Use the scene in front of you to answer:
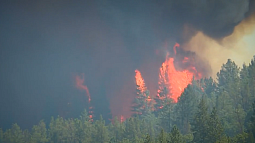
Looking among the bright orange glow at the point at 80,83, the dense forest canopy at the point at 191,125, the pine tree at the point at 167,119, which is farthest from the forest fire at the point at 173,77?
the pine tree at the point at 167,119

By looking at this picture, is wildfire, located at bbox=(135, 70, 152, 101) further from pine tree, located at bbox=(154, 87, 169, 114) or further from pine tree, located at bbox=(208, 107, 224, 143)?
pine tree, located at bbox=(208, 107, 224, 143)

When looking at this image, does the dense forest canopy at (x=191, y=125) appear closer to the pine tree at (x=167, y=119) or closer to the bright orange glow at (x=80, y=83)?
the pine tree at (x=167, y=119)

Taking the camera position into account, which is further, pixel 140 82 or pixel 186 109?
pixel 140 82

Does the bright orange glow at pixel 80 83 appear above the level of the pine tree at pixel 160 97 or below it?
above

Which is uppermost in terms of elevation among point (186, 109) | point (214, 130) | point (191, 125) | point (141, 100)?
point (141, 100)

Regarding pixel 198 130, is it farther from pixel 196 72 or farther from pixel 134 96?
pixel 196 72

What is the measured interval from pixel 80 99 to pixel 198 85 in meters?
57.8

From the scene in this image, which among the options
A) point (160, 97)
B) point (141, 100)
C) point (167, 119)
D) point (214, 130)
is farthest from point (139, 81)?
point (214, 130)

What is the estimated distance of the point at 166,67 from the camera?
14500 cm

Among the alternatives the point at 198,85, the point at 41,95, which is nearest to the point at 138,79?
the point at 198,85

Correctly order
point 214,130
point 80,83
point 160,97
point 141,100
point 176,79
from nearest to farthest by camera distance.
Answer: point 214,130
point 141,100
point 160,97
point 176,79
point 80,83

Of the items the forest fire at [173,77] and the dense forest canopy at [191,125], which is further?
the forest fire at [173,77]

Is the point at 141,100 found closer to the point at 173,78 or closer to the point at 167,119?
the point at 173,78

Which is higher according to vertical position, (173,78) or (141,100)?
(173,78)
